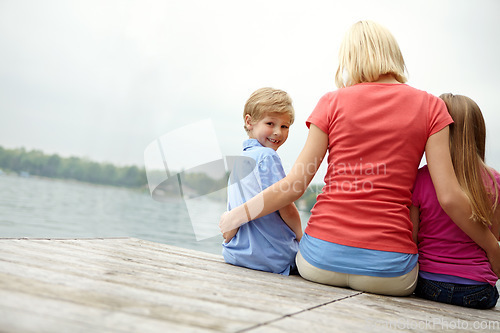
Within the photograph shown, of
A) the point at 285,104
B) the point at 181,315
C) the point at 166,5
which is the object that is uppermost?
the point at 166,5

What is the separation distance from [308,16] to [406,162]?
43.4 m

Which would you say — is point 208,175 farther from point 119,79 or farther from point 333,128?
point 119,79

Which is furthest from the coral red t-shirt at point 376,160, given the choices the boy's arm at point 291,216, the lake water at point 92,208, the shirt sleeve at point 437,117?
the lake water at point 92,208

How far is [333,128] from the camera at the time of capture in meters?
1.72

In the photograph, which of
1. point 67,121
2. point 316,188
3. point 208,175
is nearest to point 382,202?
point 316,188

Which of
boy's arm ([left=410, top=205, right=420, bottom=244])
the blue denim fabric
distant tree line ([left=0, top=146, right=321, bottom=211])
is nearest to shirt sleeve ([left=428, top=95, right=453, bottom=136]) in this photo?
boy's arm ([left=410, top=205, right=420, bottom=244])

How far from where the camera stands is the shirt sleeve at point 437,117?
5.41 feet

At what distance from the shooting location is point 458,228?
175cm

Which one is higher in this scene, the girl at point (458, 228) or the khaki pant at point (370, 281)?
the girl at point (458, 228)

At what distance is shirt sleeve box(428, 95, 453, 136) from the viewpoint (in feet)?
5.41

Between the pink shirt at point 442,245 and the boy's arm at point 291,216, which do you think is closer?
the pink shirt at point 442,245

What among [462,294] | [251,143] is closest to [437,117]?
[462,294]

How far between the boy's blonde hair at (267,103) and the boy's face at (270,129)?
0.08ft

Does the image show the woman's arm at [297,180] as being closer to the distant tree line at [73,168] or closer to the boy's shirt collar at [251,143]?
the boy's shirt collar at [251,143]
